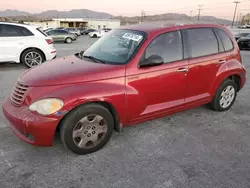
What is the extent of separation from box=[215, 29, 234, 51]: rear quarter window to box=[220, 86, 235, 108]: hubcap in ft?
2.47

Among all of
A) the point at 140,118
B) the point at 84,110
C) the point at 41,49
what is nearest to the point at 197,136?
the point at 140,118

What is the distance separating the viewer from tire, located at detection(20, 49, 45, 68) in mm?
7715

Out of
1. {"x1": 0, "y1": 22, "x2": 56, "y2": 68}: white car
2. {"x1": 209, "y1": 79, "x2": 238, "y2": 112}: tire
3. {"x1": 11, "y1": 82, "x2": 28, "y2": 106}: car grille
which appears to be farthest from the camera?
{"x1": 0, "y1": 22, "x2": 56, "y2": 68}: white car

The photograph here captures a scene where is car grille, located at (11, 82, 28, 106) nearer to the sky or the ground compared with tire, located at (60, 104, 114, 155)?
nearer to the sky

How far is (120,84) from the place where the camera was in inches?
113

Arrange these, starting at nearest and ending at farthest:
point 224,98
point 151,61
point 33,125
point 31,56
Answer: point 33,125
point 151,61
point 224,98
point 31,56

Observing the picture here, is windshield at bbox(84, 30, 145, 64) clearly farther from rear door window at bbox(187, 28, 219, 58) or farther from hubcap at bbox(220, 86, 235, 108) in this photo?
hubcap at bbox(220, 86, 235, 108)

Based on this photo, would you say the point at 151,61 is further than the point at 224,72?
No

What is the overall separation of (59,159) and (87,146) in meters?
0.38

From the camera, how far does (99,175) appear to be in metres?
2.49

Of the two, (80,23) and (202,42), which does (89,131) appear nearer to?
(202,42)

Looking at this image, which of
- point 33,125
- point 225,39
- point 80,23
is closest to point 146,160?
point 33,125

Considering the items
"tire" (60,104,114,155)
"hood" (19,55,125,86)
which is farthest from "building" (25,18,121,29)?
"tire" (60,104,114,155)

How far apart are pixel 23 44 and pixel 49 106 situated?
238 inches
